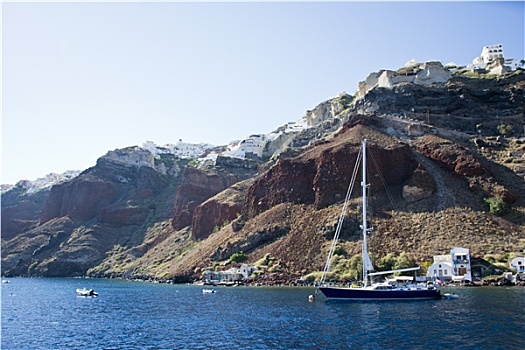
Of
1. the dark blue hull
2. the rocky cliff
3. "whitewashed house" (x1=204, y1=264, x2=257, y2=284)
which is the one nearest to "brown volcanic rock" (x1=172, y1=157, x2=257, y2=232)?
the rocky cliff

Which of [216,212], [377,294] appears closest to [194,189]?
[216,212]

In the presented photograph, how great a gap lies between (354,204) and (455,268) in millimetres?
25890

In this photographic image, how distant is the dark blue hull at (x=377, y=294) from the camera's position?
2395 inches

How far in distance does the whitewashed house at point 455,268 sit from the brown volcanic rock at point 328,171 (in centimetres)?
2680

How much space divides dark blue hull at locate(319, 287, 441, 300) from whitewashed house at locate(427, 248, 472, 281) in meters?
23.1

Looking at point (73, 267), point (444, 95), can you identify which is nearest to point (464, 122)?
point (444, 95)

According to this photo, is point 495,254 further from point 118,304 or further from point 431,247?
point 118,304

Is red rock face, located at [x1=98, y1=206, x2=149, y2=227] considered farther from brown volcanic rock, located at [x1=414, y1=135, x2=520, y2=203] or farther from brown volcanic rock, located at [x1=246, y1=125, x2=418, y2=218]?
brown volcanic rock, located at [x1=414, y1=135, x2=520, y2=203]

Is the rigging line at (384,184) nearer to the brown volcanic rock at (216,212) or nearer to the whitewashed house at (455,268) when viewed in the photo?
the whitewashed house at (455,268)

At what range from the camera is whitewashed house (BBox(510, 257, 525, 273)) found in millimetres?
81750

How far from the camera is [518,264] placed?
82062mm

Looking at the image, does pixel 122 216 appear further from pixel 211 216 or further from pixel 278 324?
pixel 278 324

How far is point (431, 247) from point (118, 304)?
54.2 meters

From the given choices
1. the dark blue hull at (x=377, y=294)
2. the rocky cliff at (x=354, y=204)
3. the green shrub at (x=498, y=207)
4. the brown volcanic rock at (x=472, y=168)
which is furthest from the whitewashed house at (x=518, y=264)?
the dark blue hull at (x=377, y=294)
